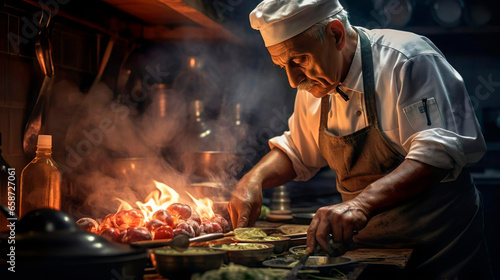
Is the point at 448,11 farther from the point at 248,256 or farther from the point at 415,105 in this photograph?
the point at 248,256

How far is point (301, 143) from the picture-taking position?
9.98 ft

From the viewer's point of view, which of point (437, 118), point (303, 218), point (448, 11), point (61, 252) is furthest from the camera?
point (448, 11)

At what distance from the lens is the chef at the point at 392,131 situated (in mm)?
2197

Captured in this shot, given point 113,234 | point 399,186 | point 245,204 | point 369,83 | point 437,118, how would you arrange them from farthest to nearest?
point 245,204 < point 369,83 < point 437,118 < point 399,186 < point 113,234

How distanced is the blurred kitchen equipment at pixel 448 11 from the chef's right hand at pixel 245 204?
3.30 metres

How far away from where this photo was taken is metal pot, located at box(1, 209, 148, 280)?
4.21ft

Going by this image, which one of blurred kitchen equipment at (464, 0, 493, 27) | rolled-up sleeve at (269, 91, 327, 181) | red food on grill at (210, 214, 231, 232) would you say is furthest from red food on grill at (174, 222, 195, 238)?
blurred kitchen equipment at (464, 0, 493, 27)

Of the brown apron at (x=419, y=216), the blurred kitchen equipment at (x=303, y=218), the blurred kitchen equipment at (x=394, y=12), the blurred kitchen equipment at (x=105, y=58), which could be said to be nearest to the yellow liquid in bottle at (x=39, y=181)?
the blurred kitchen equipment at (x=105, y=58)

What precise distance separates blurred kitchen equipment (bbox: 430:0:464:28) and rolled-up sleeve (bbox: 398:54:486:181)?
298cm

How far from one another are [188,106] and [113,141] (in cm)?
80

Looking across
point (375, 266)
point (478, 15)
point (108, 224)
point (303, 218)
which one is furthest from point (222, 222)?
point (478, 15)

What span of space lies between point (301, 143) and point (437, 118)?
943 millimetres

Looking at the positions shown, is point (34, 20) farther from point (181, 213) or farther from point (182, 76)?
point (182, 76)

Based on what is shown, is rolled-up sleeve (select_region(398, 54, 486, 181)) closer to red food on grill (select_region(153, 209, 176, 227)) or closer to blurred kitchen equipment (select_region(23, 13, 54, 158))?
red food on grill (select_region(153, 209, 176, 227))
